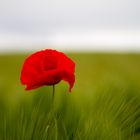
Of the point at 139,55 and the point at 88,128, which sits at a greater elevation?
the point at 139,55

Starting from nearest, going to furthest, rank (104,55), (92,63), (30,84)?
(30,84) → (92,63) → (104,55)

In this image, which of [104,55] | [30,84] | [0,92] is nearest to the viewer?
[30,84]

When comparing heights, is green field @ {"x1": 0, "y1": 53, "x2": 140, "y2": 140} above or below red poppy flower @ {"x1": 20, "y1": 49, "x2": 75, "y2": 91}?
below

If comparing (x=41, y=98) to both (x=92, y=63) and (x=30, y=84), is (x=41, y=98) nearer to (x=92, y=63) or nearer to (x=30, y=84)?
(x=30, y=84)

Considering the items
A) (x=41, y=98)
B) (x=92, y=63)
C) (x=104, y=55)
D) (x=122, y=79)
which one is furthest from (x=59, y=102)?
(x=104, y=55)

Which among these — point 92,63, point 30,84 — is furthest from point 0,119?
point 92,63

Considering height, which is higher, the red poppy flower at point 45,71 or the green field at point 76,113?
the red poppy flower at point 45,71

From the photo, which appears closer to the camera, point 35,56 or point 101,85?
point 35,56
